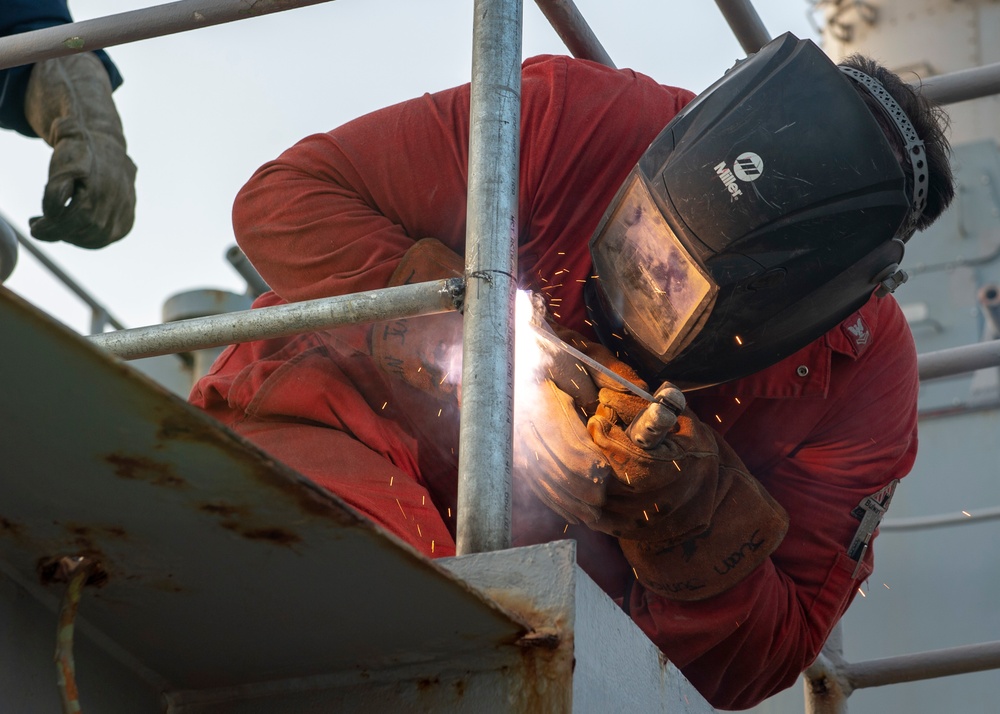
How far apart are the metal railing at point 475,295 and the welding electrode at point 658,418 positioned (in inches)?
15.5

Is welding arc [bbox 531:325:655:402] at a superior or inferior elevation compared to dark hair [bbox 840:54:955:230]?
inferior

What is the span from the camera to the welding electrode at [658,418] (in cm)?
188

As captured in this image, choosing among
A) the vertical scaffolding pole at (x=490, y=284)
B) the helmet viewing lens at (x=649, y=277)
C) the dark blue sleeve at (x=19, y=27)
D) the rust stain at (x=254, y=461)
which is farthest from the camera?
the dark blue sleeve at (x=19, y=27)

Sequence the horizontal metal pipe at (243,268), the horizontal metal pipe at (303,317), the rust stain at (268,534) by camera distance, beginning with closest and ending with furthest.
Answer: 1. the rust stain at (268,534)
2. the horizontal metal pipe at (303,317)
3. the horizontal metal pipe at (243,268)

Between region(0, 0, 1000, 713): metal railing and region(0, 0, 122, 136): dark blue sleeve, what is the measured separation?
1047 mm

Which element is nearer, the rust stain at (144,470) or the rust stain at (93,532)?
the rust stain at (144,470)

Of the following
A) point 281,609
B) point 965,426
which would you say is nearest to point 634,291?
point 281,609

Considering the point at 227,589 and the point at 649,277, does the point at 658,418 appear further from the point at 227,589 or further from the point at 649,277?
the point at 227,589

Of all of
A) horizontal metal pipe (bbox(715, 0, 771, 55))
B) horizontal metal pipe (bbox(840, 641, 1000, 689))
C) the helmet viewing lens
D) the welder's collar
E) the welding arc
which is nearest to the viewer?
the welding arc

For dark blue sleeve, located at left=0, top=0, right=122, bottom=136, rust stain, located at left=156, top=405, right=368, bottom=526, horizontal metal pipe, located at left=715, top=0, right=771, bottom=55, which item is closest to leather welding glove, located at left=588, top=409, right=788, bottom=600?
rust stain, located at left=156, top=405, right=368, bottom=526

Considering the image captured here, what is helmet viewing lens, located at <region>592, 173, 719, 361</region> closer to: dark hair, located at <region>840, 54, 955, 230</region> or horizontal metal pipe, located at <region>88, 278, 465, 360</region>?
dark hair, located at <region>840, 54, 955, 230</region>

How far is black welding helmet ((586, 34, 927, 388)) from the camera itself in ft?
6.82

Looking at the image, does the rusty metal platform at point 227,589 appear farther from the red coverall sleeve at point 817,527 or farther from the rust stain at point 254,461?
the red coverall sleeve at point 817,527

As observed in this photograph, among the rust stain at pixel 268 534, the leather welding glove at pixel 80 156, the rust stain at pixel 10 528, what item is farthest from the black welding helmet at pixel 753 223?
the leather welding glove at pixel 80 156
